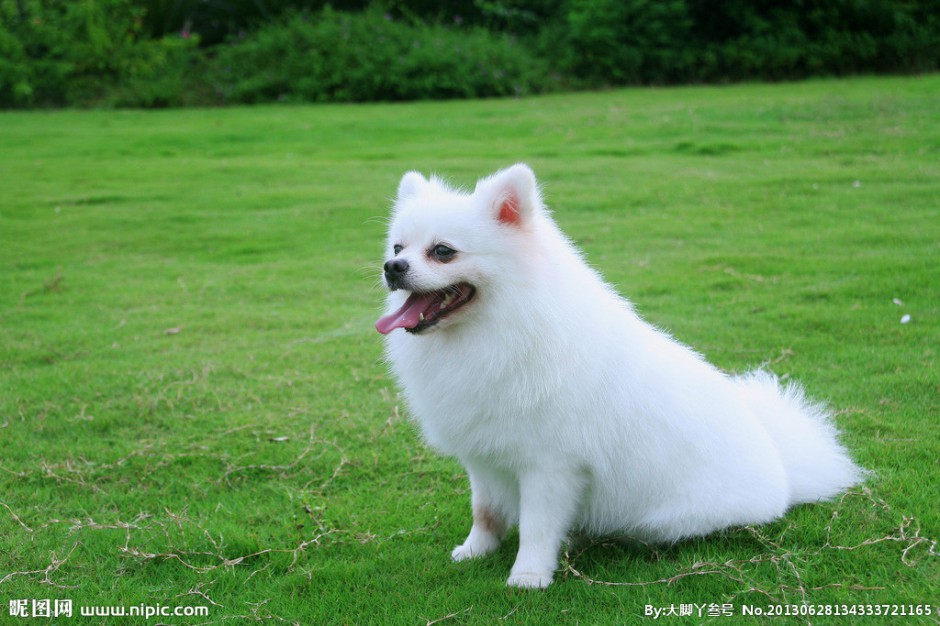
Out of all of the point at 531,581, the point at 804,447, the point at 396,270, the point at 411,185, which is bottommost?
the point at 531,581

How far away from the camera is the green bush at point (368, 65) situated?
19734 mm

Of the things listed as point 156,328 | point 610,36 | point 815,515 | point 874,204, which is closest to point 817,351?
point 815,515

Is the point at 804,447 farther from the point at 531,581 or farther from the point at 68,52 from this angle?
the point at 68,52

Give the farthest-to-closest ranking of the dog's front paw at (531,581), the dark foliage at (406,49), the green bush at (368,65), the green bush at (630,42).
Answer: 1. the green bush at (630,42)
2. the green bush at (368,65)
3. the dark foliage at (406,49)
4. the dog's front paw at (531,581)

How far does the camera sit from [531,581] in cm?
326

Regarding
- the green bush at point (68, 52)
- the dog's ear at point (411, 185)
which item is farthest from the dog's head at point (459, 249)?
the green bush at point (68, 52)

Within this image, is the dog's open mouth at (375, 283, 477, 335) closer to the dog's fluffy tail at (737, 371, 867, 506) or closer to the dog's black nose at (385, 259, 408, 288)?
the dog's black nose at (385, 259, 408, 288)

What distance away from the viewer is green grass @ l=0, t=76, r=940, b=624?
3301 millimetres

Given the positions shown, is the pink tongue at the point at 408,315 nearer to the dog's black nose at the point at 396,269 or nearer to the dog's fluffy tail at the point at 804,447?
the dog's black nose at the point at 396,269

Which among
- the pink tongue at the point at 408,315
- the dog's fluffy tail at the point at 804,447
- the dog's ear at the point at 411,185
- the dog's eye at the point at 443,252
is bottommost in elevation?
the dog's fluffy tail at the point at 804,447

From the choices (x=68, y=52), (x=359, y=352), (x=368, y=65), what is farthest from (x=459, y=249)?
(x=68, y=52)

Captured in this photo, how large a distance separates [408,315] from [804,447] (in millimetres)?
1797

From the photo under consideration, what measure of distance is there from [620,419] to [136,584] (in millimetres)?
1941

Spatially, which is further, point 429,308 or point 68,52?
point 68,52
